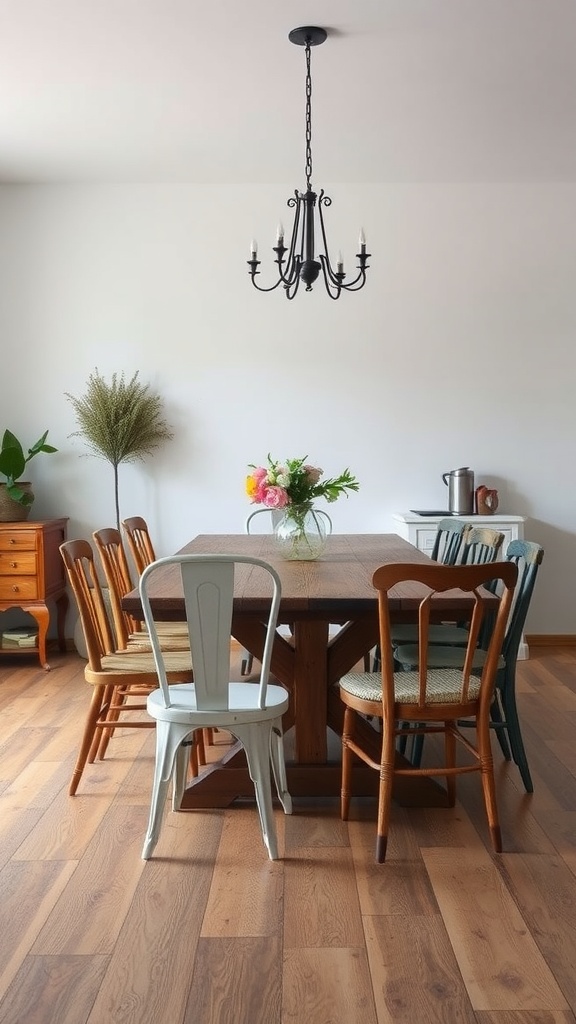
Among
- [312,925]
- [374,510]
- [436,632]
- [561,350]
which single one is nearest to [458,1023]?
[312,925]

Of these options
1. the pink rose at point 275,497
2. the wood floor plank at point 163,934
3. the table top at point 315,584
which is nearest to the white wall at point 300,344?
the table top at point 315,584

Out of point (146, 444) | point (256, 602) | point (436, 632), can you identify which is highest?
point (146, 444)

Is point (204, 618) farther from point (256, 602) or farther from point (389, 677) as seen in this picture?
point (389, 677)

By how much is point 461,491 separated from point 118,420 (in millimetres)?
2016

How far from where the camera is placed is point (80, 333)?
5.77 m

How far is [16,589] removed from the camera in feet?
17.4

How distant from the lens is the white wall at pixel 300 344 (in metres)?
5.71

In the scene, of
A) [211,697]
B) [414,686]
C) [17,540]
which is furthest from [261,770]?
[17,540]

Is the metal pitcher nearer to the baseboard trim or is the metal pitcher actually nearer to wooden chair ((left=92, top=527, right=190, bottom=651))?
the baseboard trim

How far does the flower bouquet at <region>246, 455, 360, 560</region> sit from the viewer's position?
367cm

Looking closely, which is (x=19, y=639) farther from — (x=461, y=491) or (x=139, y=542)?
(x=461, y=491)

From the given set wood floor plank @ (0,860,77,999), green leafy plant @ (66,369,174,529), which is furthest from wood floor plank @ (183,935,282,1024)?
green leafy plant @ (66,369,174,529)

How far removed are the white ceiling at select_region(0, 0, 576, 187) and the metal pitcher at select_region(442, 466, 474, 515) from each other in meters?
1.72

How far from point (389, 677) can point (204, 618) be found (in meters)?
0.54
